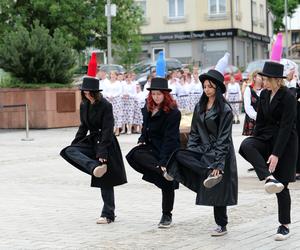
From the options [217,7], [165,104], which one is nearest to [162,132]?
[165,104]

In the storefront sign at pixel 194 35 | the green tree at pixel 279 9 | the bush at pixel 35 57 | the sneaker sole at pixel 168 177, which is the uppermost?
the green tree at pixel 279 9

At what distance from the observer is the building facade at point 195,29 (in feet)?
180

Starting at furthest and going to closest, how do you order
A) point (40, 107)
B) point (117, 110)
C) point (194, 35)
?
point (194, 35) → point (40, 107) → point (117, 110)

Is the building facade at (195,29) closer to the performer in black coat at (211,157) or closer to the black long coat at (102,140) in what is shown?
the black long coat at (102,140)

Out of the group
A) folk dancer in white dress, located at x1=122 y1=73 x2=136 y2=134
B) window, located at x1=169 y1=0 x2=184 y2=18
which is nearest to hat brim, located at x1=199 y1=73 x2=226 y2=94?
folk dancer in white dress, located at x1=122 y1=73 x2=136 y2=134

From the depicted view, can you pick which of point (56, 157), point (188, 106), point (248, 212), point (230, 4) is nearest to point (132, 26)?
point (188, 106)

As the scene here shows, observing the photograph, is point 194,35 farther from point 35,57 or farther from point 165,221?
point 165,221

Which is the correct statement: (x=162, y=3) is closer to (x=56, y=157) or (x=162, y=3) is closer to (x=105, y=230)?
(x=56, y=157)

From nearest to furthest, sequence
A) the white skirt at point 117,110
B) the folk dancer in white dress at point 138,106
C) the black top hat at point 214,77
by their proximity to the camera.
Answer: the black top hat at point 214,77, the white skirt at point 117,110, the folk dancer in white dress at point 138,106

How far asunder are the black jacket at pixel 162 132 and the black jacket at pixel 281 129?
1.06 m

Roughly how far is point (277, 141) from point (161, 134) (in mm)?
1578

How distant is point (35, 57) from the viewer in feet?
76.9

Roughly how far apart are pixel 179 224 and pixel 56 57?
51.1 ft

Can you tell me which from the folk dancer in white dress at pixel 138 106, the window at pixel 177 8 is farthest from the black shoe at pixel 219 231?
the window at pixel 177 8
